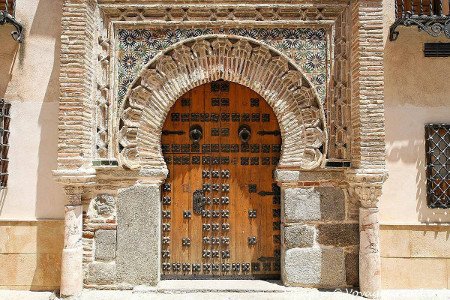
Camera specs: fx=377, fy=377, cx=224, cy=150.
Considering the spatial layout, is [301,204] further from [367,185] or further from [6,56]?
[6,56]

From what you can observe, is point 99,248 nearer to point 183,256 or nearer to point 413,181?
point 183,256

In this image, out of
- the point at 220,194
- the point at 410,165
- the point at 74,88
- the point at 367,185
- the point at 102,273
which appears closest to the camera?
the point at 367,185

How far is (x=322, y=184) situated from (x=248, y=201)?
0.94 meters

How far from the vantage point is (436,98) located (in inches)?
180

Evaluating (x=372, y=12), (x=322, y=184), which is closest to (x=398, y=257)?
→ (x=322, y=184)

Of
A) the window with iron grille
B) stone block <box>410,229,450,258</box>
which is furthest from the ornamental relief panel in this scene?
stone block <box>410,229,450,258</box>

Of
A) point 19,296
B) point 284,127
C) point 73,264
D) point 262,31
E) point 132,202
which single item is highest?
point 262,31

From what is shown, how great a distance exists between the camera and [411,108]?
179 inches

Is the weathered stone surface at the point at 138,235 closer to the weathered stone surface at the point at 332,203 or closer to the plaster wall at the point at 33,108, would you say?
the plaster wall at the point at 33,108

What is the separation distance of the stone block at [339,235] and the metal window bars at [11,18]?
4320 millimetres

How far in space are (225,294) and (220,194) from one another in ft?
3.89

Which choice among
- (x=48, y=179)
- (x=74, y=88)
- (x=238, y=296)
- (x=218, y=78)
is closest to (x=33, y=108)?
(x=74, y=88)

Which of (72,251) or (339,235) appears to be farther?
(339,235)

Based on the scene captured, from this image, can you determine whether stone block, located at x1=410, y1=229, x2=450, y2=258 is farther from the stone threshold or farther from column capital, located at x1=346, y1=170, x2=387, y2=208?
the stone threshold
